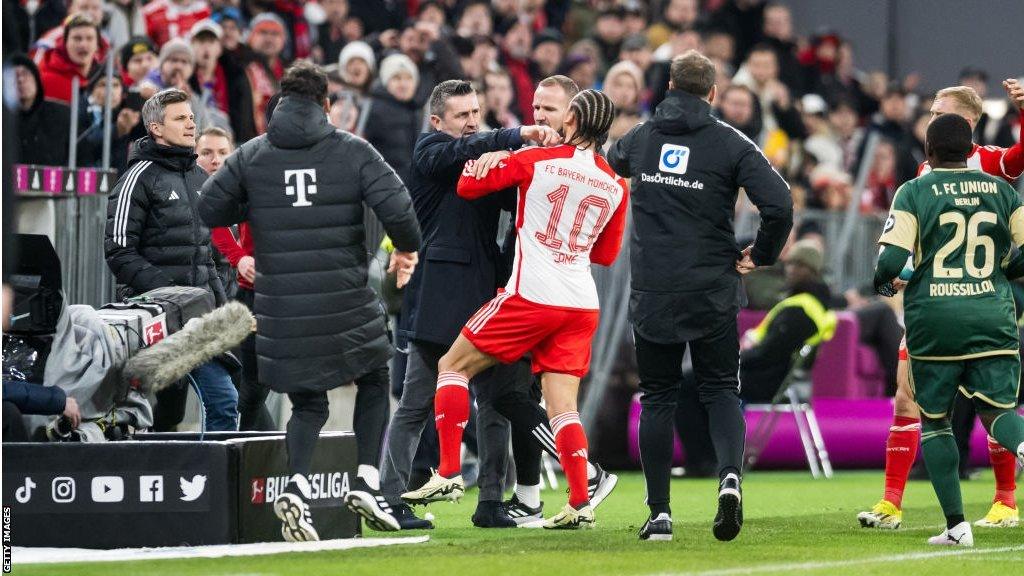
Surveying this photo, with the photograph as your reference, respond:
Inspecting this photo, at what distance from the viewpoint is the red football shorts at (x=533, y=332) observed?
7984 mm

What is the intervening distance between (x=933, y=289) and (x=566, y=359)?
1654 mm

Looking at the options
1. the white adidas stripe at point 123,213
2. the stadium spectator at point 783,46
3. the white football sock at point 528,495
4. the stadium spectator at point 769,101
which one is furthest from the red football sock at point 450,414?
the stadium spectator at point 783,46

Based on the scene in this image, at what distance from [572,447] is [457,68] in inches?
306

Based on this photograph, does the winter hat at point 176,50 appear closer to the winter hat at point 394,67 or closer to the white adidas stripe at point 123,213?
the winter hat at point 394,67

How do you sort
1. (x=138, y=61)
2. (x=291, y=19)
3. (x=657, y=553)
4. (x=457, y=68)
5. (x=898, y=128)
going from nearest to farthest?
(x=657, y=553)
(x=138, y=61)
(x=457, y=68)
(x=291, y=19)
(x=898, y=128)

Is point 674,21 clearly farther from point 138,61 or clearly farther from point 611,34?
point 138,61

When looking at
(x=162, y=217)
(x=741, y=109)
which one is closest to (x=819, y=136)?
(x=741, y=109)

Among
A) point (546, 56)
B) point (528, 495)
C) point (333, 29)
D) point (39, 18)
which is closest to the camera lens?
point (528, 495)

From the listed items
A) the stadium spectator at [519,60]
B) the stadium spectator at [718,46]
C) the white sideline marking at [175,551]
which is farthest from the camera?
the stadium spectator at [718,46]

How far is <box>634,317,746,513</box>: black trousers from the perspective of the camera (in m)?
7.78

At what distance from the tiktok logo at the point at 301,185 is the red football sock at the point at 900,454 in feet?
10.6

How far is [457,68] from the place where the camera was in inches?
603

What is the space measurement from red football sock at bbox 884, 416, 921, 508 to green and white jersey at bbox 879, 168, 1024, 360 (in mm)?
1141

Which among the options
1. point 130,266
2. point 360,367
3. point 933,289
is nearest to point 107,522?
point 360,367
